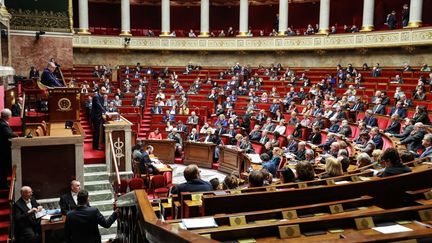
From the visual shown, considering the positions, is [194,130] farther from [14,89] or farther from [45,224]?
[45,224]

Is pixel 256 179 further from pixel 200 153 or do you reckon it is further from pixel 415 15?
pixel 415 15

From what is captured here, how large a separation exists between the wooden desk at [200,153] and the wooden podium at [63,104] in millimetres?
4339

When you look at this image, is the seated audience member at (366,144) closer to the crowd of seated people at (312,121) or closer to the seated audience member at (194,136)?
the crowd of seated people at (312,121)

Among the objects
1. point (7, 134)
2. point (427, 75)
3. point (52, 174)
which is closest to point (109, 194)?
point (52, 174)

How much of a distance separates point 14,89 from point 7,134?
19.1ft

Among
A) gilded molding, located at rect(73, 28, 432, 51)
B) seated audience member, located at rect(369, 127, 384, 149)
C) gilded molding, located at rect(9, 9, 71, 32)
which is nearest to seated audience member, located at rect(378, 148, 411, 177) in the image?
seated audience member, located at rect(369, 127, 384, 149)

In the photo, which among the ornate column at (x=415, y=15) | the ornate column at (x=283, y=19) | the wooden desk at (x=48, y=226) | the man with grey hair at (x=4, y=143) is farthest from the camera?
the ornate column at (x=283, y=19)

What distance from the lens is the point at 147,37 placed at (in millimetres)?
23625

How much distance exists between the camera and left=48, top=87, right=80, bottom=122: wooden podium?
9.30 meters

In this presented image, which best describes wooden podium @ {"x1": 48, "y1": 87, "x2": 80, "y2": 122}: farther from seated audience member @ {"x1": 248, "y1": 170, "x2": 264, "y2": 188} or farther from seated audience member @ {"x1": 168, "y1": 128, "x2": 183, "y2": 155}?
seated audience member @ {"x1": 248, "y1": 170, "x2": 264, "y2": 188}

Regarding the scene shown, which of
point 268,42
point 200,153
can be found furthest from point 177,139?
point 268,42

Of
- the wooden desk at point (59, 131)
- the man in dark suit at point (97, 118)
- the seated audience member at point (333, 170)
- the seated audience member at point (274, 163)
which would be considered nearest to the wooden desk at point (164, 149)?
the man in dark suit at point (97, 118)

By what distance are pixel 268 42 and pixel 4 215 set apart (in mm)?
17989

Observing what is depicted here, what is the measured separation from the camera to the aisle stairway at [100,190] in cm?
768
